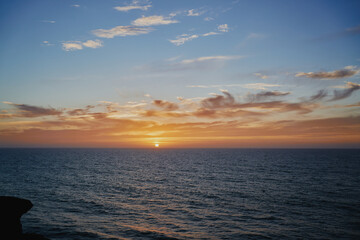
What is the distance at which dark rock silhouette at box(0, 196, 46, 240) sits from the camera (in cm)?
1909

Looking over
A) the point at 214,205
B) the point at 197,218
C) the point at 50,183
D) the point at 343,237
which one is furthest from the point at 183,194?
the point at 50,183

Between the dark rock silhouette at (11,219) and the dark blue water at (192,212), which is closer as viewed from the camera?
the dark rock silhouette at (11,219)

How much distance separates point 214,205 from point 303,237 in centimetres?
1384

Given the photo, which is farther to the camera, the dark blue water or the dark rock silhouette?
the dark blue water

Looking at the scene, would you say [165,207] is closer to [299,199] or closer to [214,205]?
Answer: [214,205]

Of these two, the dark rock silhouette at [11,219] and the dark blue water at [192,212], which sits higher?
the dark rock silhouette at [11,219]

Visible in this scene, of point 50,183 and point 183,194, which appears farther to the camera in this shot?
point 50,183

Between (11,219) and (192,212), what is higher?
(11,219)

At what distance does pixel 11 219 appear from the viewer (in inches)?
777

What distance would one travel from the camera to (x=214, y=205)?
35219 millimetres

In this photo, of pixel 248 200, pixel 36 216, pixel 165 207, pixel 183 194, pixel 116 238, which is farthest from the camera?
pixel 183 194

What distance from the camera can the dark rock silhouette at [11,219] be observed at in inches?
752

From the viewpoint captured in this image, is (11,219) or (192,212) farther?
(192,212)

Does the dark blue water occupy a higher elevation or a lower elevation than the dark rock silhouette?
lower
